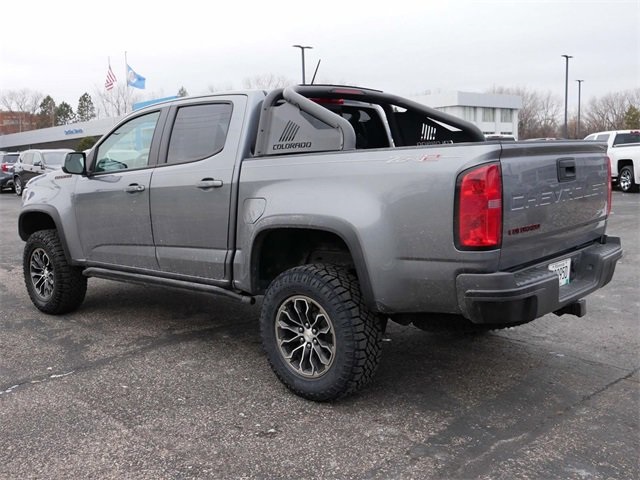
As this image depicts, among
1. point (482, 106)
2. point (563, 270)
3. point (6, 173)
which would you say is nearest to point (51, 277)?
point (563, 270)

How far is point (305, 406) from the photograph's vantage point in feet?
11.9

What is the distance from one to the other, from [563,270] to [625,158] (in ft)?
53.1

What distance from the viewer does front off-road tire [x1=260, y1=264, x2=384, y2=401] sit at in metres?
3.43

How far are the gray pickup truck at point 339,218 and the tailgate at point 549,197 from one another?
0.01m

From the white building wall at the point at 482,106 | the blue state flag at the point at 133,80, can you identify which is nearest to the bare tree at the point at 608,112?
the white building wall at the point at 482,106

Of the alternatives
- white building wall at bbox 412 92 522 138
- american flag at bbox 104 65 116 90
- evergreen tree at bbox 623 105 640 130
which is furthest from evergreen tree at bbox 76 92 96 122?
evergreen tree at bbox 623 105 640 130

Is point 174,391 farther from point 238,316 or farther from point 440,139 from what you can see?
point 440,139

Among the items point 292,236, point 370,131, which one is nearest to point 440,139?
point 370,131

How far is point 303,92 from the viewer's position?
4230mm

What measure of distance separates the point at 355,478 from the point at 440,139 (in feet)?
10.6

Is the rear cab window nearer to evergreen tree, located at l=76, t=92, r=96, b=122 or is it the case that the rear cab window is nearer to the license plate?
the license plate

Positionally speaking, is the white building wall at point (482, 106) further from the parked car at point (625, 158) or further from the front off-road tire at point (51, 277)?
the front off-road tire at point (51, 277)

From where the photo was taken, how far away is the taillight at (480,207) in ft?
9.70

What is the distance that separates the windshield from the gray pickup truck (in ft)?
54.9
